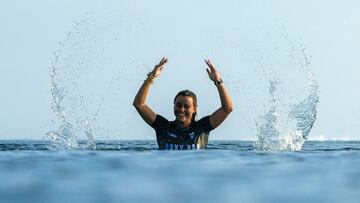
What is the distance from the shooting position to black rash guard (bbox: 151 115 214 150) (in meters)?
10.6

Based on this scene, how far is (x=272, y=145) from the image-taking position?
65.3 feet

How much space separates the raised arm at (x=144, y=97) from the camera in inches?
408

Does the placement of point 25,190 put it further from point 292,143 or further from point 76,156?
point 292,143

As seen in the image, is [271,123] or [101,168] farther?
[271,123]

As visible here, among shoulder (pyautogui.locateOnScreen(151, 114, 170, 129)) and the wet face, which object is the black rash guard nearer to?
shoulder (pyautogui.locateOnScreen(151, 114, 170, 129))

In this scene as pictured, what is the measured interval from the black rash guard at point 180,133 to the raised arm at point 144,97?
18 centimetres

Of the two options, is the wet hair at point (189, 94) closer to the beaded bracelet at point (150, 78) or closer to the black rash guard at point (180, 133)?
the black rash guard at point (180, 133)

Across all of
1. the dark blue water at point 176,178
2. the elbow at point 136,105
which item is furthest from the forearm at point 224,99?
the dark blue water at point 176,178

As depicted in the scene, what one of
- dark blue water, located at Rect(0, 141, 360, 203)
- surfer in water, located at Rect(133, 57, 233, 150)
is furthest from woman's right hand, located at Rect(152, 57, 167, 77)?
dark blue water, located at Rect(0, 141, 360, 203)

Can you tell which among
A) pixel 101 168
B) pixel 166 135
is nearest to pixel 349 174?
pixel 101 168

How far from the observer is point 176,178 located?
16.7ft

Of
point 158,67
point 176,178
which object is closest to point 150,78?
point 158,67

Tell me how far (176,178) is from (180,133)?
5.53 metres

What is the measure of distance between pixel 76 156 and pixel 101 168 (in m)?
1.15
